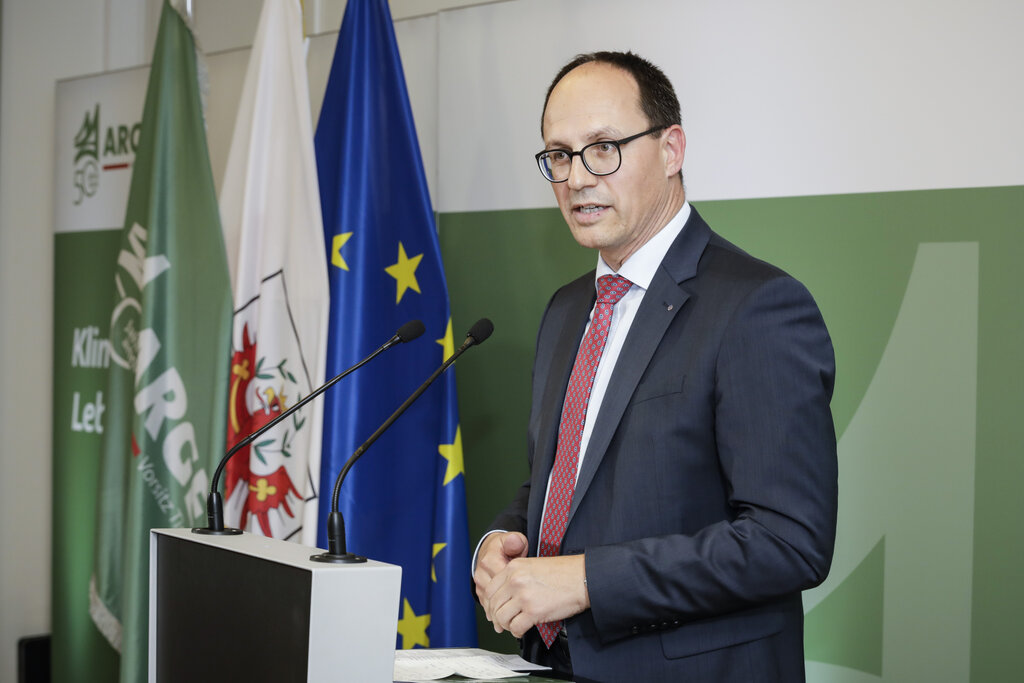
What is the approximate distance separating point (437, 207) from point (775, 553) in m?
1.85

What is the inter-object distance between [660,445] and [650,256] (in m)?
0.41

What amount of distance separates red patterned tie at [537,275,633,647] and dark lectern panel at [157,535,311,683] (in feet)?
1.96

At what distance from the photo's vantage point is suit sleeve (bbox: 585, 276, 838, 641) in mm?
1467

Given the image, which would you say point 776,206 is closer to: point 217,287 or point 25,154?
point 217,287

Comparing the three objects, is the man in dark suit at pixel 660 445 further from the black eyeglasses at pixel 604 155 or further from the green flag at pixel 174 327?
the green flag at pixel 174 327

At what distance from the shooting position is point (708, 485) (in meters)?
1.61

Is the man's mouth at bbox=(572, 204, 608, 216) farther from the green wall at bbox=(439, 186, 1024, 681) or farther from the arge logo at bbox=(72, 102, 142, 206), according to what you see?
the arge logo at bbox=(72, 102, 142, 206)

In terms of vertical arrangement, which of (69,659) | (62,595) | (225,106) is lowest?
(69,659)

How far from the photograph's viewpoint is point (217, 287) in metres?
2.96

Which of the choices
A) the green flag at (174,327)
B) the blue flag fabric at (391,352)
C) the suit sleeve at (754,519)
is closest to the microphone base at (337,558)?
the suit sleeve at (754,519)

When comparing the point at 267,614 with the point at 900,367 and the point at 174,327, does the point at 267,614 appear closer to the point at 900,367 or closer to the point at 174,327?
the point at 900,367

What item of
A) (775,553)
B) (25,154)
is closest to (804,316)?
(775,553)

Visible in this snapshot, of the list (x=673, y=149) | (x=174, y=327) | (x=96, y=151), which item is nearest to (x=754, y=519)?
(x=673, y=149)

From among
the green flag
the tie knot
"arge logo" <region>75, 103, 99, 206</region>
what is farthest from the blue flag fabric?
"arge logo" <region>75, 103, 99, 206</region>
